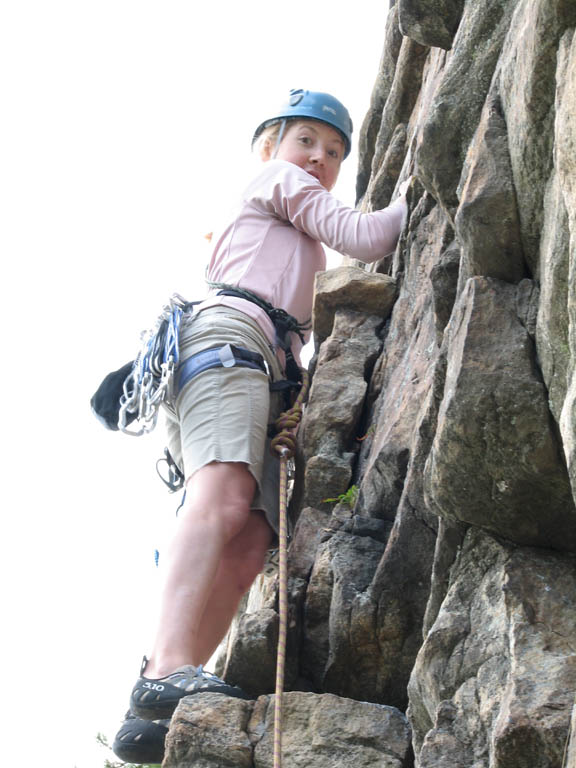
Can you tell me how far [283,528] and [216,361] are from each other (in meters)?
1.00

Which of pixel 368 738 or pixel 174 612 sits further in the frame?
pixel 174 612

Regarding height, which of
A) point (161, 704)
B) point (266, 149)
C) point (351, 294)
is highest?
point (266, 149)

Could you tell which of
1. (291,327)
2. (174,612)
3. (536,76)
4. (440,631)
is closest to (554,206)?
(536,76)

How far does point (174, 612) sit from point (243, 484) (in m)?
0.82

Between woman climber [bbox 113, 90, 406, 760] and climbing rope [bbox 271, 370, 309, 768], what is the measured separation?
0.35ft

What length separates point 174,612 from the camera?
432 cm

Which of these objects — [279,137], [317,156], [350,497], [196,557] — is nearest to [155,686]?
[196,557]

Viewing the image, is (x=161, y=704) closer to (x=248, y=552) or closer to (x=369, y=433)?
(x=248, y=552)

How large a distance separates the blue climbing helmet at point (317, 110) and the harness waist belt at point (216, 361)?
7.05 ft

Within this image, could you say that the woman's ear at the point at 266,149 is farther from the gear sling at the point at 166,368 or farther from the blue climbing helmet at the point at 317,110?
the gear sling at the point at 166,368

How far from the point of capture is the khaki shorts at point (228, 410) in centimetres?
494

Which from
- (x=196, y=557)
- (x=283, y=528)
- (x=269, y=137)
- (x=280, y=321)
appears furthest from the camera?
(x=269, y=137)

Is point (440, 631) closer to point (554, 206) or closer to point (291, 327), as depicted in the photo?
point (554, 206)

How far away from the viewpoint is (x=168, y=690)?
160 inches
